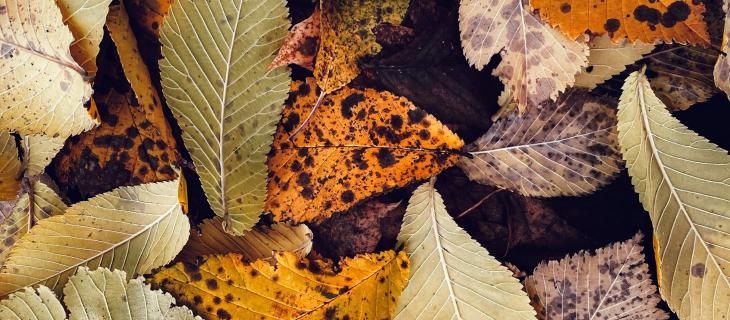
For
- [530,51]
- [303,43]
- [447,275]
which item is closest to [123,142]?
[303,43]

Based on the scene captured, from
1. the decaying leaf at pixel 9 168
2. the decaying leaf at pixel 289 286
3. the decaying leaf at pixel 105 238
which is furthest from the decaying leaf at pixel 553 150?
the decaying leaf at pixel 9 168

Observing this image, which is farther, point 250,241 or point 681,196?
point 250,241

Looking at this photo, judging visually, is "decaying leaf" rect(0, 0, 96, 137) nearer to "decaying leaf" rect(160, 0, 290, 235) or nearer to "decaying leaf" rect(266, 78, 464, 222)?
"decaying leaf" rect(160, 0, 290, 235)

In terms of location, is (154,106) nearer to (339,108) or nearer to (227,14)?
(227,14)

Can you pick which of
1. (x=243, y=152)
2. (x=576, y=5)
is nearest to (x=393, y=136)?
(x=243, y=152)

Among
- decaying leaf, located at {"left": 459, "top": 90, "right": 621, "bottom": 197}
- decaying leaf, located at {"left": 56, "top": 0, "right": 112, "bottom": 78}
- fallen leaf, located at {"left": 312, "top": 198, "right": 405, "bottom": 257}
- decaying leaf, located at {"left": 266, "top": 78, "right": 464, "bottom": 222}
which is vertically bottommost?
fallen leaf, located at {"left": 312, "top": 198, "right": 405, "bottom": 257}

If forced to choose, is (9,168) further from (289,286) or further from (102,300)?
(289,286)

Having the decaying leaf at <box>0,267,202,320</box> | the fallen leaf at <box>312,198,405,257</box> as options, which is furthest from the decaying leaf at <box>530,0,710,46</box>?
the decaying leaf at <box>0,267,202,320</box>
